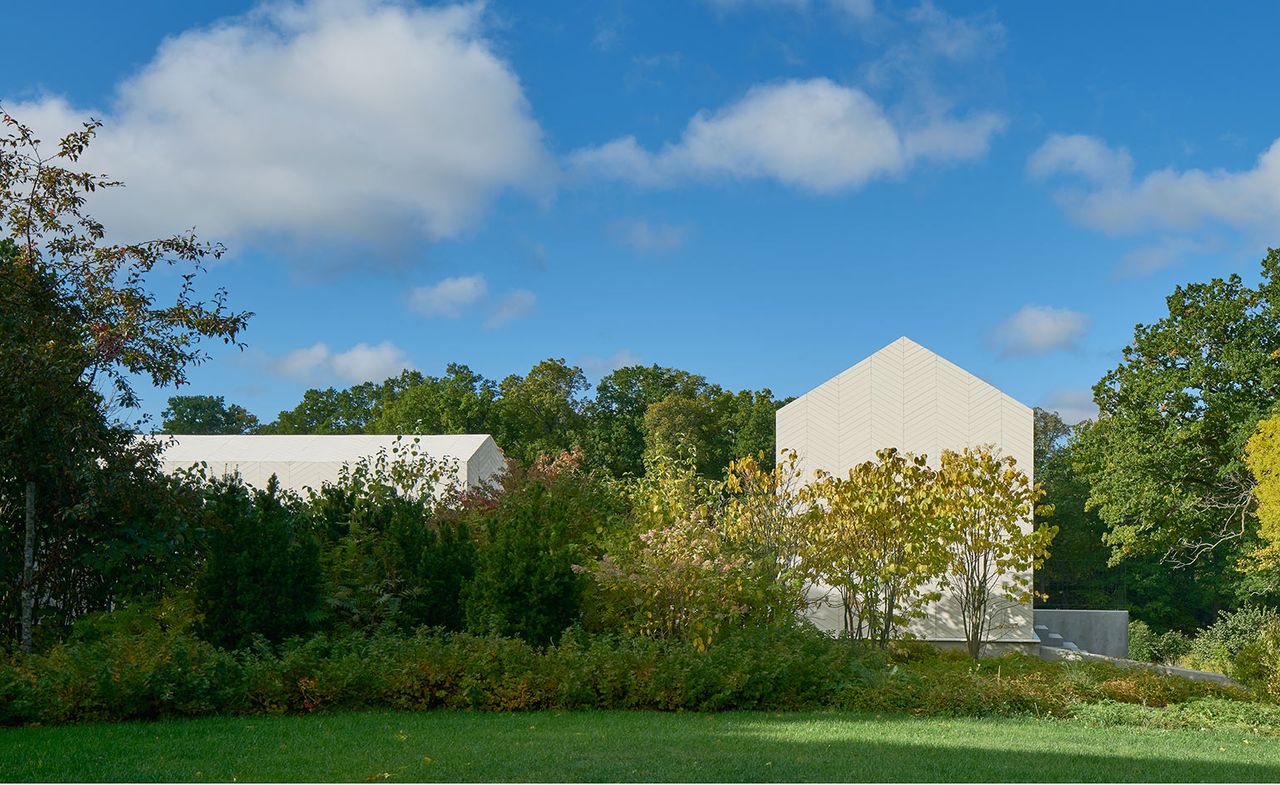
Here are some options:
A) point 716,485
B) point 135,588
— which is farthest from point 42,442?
point 716,485

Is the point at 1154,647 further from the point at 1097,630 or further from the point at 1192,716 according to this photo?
the point at 1192,716

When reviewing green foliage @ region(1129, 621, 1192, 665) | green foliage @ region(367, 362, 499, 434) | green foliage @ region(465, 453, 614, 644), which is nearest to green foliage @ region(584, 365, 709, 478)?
green foliage @ region(367, 362, 499, 434)

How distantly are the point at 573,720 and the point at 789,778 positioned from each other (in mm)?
2492

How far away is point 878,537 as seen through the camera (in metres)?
13.4

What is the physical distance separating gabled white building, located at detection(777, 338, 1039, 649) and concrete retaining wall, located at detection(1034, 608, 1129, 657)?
7585mm

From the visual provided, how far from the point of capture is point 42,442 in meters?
9.65

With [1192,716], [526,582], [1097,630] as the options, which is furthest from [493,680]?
[1097,630]

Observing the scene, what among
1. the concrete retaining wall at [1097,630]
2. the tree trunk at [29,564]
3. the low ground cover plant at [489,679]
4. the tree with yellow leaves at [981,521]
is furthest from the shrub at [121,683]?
the concrete retaining wall at [1097,630]

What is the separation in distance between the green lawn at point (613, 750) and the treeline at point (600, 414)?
23.9 m

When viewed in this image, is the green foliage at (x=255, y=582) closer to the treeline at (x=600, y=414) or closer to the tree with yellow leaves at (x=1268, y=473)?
the tree with yellow leaves at (x=1268, y=473)

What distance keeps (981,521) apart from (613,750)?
8.68m

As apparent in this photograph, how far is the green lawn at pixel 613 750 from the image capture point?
604 cm

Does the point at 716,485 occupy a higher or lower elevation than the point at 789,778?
higher

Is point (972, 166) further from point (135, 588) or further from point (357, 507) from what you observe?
point (135, 588)
